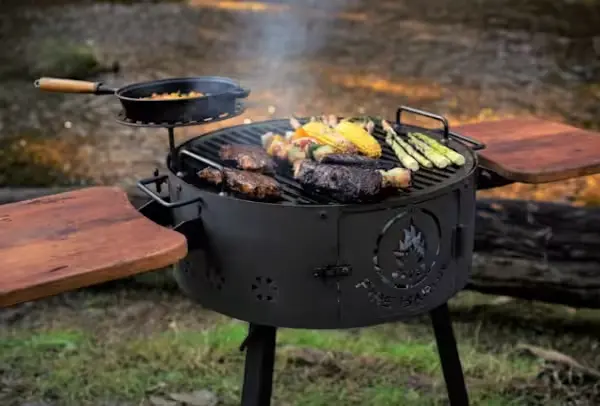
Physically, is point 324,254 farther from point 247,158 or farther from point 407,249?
point 247,158

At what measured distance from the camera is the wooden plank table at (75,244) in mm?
2012

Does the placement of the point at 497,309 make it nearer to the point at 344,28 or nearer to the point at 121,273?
the point at 121,273

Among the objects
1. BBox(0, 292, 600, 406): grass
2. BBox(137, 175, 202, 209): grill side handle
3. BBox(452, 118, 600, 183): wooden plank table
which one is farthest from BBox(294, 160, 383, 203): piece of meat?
BBox(0, 292, 600, 406): grass

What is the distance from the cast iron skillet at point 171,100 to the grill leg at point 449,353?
1.23 m

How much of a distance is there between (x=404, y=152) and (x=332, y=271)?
0.74 m

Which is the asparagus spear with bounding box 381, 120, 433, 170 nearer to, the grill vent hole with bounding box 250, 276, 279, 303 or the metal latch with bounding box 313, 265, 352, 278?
the metal latch with bounding box 313, 265, 352, 278

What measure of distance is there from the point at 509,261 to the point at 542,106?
460 centimetres

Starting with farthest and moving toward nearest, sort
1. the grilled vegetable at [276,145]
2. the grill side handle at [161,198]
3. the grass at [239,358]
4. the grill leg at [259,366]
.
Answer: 1. the grass at [239,358]
2. the grilled vegetable at [276,145]
3. the grill leg at [259,366]
4. the grill side handle at [161,198]

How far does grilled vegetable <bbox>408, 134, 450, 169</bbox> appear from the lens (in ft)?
8.95

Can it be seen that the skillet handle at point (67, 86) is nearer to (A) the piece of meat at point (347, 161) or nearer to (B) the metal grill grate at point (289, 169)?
(B) the metal grill grate at point (289, 169)

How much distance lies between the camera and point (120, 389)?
3.92m

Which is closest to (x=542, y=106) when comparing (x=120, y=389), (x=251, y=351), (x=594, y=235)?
(x=594, y=235)

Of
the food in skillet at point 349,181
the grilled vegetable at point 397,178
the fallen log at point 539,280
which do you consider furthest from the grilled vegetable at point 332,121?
the fallen log at point 539,280

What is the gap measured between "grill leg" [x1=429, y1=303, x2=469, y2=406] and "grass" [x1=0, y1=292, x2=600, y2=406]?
0.56 meters
